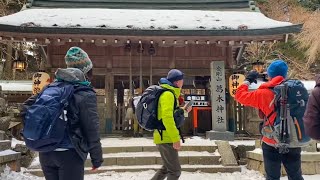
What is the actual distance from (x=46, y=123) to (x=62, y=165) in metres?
0.38

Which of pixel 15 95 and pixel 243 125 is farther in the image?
pixel 15 95

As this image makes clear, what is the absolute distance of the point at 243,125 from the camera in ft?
41.4

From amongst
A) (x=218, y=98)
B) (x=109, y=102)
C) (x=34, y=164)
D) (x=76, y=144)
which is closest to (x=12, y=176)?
(x=34, y=164)

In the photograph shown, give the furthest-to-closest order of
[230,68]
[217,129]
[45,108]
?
[230,68], [217,129], [45,108]

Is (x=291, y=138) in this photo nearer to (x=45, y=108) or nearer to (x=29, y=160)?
(x=45, y=108)

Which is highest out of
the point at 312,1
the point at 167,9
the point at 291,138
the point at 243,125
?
the point at 312,1

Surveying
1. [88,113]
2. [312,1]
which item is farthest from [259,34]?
[312,1]

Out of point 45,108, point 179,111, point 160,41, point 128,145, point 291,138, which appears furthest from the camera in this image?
point 160,41

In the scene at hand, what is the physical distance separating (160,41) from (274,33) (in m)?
3.86

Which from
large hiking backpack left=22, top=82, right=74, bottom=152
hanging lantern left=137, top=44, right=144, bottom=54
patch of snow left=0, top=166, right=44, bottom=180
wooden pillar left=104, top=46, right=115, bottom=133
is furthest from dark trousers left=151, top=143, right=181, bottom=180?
hanging lantern left=137, top=44, right=144, bottom=54

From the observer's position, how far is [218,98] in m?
10.6

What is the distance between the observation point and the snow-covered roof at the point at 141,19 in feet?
36.8

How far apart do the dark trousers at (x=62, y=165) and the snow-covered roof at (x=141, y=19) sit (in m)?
8.75

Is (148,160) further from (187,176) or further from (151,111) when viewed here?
(151,111)
